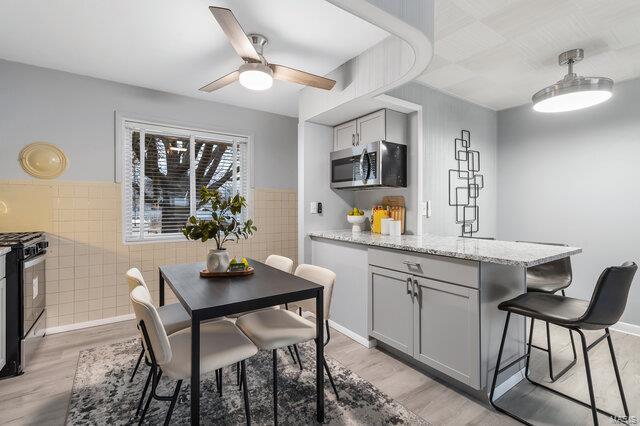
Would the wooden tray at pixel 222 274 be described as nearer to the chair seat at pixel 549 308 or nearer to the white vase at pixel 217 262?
the white vase at pixel 217 262

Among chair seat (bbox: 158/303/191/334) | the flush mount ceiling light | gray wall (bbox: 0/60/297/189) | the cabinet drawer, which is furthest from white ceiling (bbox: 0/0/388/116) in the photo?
chair seat (bbox: 158/303/191/334)

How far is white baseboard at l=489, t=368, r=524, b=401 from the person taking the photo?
1.95m

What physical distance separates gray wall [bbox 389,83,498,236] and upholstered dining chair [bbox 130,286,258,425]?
211 cm

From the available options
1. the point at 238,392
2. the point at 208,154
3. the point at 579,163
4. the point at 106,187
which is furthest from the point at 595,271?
the point at 106,187

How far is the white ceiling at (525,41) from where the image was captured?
76.3 inches

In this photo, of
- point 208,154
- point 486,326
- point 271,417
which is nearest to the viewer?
point 271,417

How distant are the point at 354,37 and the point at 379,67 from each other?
29 cm

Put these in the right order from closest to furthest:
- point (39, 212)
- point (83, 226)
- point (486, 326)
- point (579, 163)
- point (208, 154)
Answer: point (486, 326) < point (39, 212) < point (83, 226) < point (579, 163) < point (208, 154)

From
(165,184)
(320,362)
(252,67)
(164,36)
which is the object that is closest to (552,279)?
(320,362)

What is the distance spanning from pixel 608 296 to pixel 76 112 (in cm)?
433

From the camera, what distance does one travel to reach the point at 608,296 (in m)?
1.54

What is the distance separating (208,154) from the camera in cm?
381

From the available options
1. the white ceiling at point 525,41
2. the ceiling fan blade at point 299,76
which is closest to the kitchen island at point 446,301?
the ceiling fan blade at point 299,76

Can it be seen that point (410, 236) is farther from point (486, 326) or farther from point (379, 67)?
point (379, 67)
